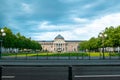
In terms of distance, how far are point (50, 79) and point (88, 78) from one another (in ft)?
7.03

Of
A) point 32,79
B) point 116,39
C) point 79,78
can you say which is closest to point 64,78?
point 79,78

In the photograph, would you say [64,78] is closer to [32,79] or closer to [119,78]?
[32,79]

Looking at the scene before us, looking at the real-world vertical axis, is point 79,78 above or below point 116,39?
below

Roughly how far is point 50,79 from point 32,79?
98cm

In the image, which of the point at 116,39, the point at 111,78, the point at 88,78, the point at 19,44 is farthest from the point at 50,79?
the point at 19,44

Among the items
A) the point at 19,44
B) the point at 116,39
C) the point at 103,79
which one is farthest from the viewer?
the point at 19,44

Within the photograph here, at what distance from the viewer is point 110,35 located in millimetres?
90688

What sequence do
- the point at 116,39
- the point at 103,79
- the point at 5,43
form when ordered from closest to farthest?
1. the point at 103,79
2. the point at 116,39
3. the point at 5,43

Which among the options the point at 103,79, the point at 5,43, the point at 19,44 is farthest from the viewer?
the point at 19,44

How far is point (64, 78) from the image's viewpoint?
15.2 metres

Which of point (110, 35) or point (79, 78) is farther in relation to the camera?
point (110, 35)

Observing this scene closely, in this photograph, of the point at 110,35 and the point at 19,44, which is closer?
the point at 110,35

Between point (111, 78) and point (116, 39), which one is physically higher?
point (116, 39)

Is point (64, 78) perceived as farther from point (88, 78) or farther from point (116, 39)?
point (116, 39)
